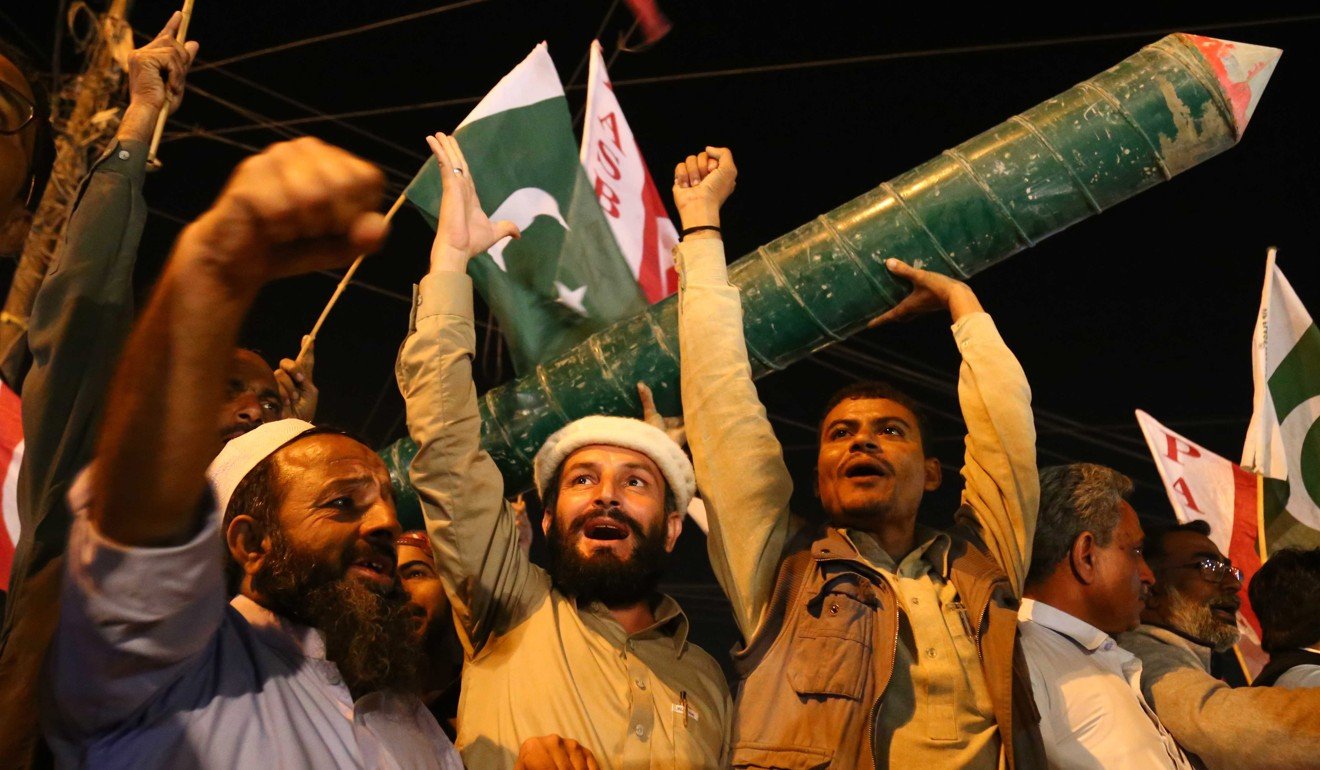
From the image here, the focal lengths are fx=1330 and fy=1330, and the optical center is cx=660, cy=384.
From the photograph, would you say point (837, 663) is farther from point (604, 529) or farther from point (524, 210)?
point (524, 210)

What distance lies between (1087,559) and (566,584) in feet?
5.63

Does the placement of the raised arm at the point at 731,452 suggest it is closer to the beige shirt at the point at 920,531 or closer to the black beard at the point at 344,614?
the beige shirt at the point at 920,531

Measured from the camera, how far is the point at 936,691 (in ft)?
10.5

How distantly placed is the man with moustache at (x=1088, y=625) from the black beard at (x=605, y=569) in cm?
112

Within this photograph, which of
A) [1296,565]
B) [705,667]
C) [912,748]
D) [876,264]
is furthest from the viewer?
[1296,565]

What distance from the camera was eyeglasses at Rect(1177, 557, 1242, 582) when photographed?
4.64 m

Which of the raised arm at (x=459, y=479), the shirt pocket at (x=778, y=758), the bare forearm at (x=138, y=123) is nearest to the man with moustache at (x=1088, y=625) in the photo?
the shirt pocket at (x=778, y=758)

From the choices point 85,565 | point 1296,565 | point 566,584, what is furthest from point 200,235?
point 1296,565

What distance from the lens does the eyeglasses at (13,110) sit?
2027 mm

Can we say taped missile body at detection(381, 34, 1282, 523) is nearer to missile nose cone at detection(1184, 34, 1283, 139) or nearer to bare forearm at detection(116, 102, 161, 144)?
missile nose cone at detection(1184, 34, 1283, 139)

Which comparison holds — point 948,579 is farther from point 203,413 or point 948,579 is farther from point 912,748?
point 203,413

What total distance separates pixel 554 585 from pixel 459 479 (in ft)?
1.35

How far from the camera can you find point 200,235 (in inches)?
55.3

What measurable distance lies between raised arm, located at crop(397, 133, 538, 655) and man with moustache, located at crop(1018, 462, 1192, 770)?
4.76ft
